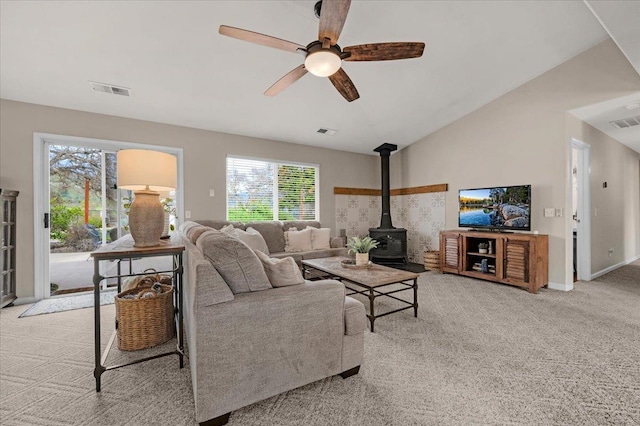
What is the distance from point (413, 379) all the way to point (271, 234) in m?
3.12

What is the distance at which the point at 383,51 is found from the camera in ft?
6.98

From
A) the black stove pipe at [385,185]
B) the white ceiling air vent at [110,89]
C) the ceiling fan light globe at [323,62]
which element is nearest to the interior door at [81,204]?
the white ceiling air vent at [110,89]

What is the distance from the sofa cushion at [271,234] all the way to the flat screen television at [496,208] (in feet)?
10.2

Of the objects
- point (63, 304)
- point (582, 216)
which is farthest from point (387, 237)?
point (63, 304)

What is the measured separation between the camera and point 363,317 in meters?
1.75

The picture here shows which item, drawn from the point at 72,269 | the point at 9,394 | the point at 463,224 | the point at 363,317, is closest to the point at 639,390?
the point at 363,317

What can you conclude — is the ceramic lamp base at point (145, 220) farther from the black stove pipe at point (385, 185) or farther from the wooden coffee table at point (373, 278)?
the black stove pipe at point (385, 185)

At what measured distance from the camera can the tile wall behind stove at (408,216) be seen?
5.36 meters

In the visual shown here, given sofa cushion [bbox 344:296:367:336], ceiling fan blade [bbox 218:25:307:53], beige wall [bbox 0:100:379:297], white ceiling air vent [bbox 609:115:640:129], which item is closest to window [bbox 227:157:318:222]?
beige wall [bbox 0:100:379:297]

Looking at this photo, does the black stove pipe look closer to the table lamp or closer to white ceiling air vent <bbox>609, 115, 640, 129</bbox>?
white ceiling air vent <bbox>609, 115, 640, 129</bbox>

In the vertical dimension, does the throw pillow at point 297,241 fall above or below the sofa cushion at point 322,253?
above

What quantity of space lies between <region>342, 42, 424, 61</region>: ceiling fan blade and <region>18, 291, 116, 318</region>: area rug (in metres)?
3.85

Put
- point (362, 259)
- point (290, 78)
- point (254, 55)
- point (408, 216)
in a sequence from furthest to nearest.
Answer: point (408, 216), point (362, 259), point (254, 55), point (290, 78)

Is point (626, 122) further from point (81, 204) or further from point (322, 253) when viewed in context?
point (81, 204)
